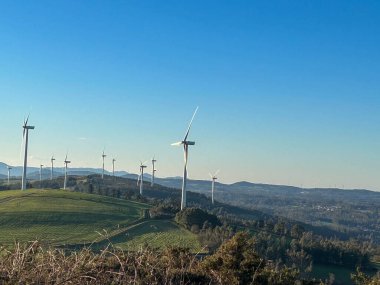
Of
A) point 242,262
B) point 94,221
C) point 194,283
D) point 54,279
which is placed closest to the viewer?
point 54,279

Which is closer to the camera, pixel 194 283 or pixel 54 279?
pixel 54 279

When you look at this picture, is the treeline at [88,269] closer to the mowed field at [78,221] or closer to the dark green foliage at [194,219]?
the mowed field at [78,221]

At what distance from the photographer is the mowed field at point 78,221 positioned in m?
106

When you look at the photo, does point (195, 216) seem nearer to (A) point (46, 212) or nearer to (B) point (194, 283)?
(A) point (46, 212)

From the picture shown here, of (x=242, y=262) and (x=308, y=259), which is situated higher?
(x=242, y=262)

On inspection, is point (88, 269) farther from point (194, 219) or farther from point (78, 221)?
point (194, 219)

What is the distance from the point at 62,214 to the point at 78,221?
6.33 meters

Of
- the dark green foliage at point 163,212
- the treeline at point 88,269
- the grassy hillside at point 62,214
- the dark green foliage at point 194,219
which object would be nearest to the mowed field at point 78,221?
the grassy hillside at point 62,214

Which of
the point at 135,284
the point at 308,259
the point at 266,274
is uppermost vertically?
the point at 135,284

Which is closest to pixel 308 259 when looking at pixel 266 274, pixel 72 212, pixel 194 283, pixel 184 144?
pixel 184 144

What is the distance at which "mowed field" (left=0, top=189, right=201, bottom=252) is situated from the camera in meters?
106

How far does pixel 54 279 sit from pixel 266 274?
15.2 m

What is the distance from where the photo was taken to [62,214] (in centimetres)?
13025

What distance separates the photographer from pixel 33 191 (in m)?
162
